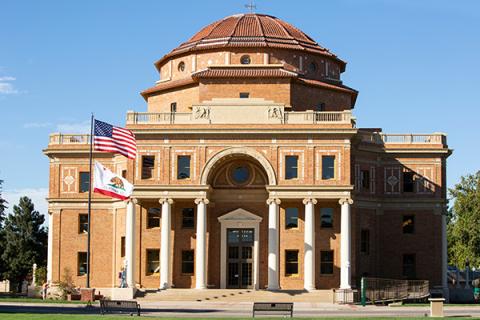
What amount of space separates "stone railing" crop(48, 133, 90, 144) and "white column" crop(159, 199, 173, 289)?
13118 mm

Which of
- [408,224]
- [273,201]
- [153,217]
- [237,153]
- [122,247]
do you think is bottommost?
[122,247]

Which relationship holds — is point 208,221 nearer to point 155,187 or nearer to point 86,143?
point 155,187

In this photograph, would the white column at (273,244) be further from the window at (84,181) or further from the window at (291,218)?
the window at (84,181)

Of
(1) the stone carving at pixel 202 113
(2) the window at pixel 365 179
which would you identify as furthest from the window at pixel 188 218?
(2) the window at pixel 365 179

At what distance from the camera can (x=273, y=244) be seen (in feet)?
224

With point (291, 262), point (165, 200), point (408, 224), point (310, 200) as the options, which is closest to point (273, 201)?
point (310, 200)

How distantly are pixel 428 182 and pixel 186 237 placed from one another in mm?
21498

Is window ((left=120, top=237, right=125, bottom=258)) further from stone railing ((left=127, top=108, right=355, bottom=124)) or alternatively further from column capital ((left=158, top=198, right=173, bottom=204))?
stone railing ((left=127, top=108, right=355, bottom=124))

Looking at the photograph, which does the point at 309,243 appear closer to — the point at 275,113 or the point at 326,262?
the point at 326,262

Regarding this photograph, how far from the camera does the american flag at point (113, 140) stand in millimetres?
61188

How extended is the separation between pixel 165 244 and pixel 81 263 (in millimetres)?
11969

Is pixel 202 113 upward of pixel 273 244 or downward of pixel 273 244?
upward

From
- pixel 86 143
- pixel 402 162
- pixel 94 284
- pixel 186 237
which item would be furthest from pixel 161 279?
pixel 402 162

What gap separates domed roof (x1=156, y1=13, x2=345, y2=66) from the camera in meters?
79.1
